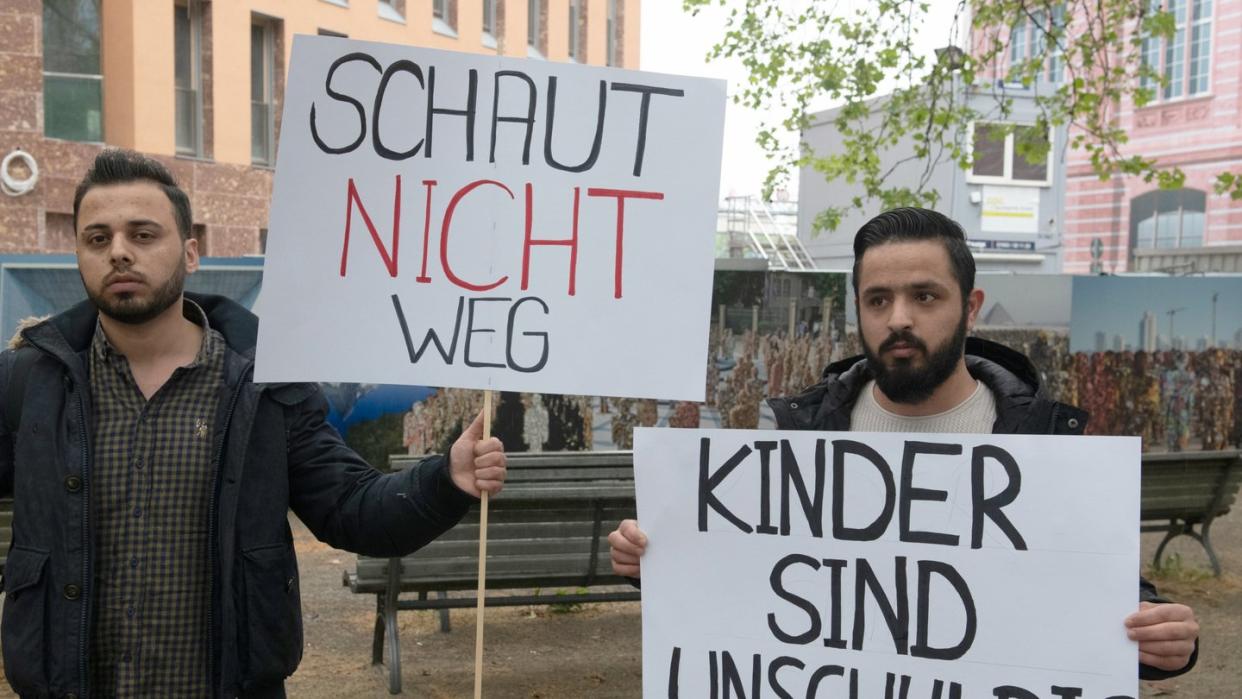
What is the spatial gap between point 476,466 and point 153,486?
65 centimetres

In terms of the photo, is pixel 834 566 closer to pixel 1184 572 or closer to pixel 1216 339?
pixel 1184 572

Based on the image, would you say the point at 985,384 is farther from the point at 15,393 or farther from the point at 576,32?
the point at 576,32

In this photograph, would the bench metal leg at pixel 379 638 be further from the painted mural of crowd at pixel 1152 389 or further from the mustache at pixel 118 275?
the painted mural of crowd at pixel 1152 389

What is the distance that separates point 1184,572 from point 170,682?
6.74 metres

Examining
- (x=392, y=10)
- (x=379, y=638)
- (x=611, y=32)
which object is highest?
(x=611, y=32)

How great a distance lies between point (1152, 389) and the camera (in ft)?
35.3

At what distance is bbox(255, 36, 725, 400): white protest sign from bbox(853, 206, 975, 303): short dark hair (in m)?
0.35

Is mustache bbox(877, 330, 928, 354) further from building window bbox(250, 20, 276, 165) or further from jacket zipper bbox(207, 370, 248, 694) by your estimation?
building window bbox(250, 20, 276, 165)

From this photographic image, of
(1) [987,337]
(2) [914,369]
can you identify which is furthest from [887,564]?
(1) [987,337]

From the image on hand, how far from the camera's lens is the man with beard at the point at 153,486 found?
2287mm

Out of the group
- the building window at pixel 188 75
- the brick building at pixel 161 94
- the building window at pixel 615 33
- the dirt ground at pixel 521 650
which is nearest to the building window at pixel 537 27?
the building window at pixel 615 33

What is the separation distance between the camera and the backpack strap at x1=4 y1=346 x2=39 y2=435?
7.82 feet

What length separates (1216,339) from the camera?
1104 centimetres

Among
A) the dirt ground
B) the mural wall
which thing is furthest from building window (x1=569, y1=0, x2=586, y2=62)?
the dirt ground
